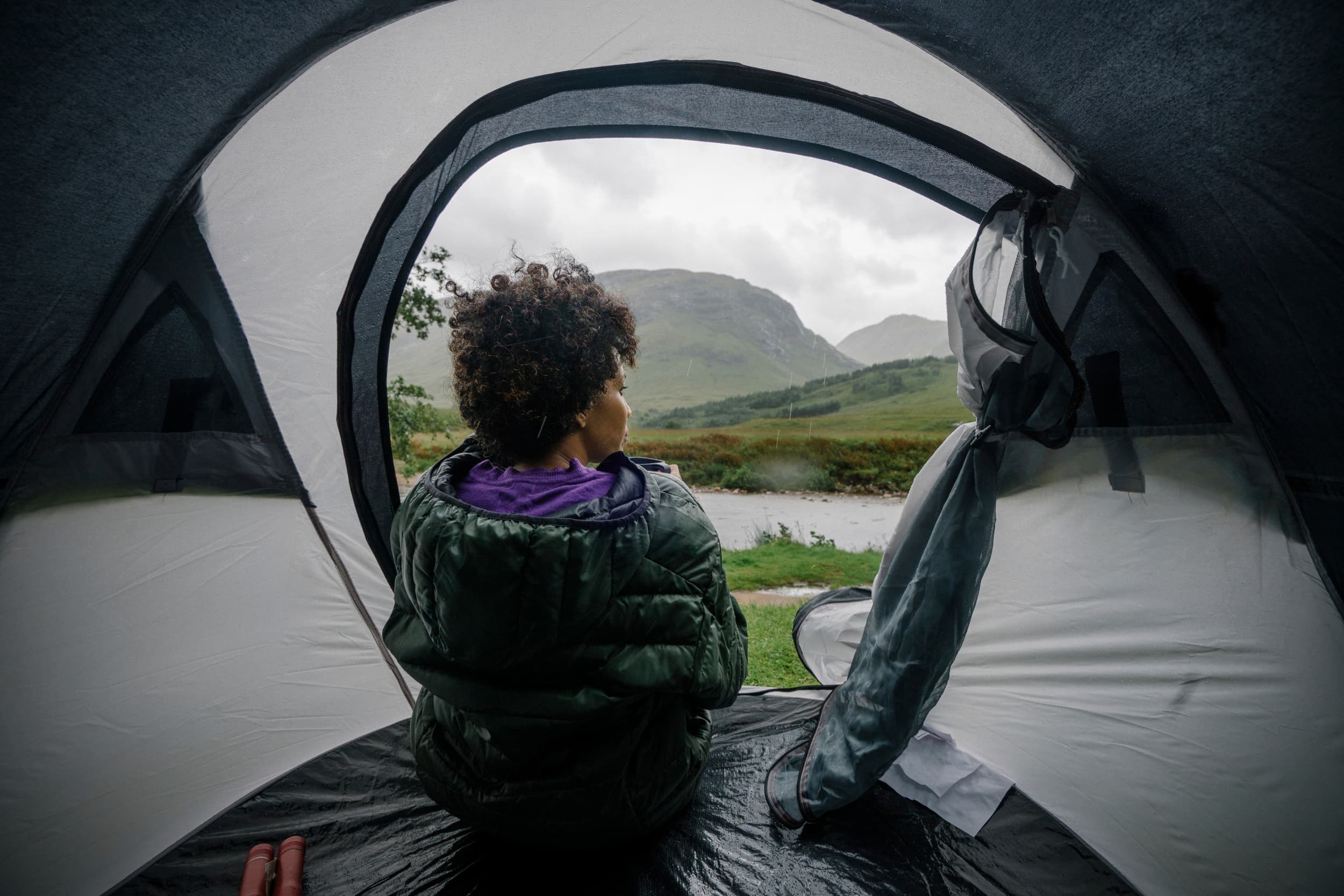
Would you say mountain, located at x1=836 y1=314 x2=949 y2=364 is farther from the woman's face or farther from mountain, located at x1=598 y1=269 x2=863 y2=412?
the woman's face

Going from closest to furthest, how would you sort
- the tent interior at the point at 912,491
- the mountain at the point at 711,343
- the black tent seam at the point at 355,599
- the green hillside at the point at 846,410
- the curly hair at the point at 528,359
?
the tent interior at the point at 912,491, the curly hair at the point at 528,359, the black tent seam at the point at 355,599, the green hillside at the point at 846,410, the mountain at the point at 711,343

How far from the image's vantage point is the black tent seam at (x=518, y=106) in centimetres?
121

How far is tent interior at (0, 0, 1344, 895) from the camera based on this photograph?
2.93 ft

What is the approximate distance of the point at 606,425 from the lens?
1.16m

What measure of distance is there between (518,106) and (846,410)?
1520 cm

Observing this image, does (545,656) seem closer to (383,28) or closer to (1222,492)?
(1222,492)

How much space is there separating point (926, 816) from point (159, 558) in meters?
1.86

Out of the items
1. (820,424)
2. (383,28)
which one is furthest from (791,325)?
(383,28)

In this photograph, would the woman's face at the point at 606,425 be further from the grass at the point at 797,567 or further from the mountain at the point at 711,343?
the mountain at the point at 711,343

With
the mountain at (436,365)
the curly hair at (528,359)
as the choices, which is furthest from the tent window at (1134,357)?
the mountain at (436,365)

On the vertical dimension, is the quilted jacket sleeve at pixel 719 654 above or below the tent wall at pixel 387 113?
below

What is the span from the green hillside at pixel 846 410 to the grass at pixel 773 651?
904cm

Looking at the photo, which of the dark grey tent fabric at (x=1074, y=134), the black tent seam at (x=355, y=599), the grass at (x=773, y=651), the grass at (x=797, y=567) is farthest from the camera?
the grass at (x=797, y=567)

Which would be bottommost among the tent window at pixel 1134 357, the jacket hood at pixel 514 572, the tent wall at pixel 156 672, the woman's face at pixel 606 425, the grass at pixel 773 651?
the grass at pixel 773 651
